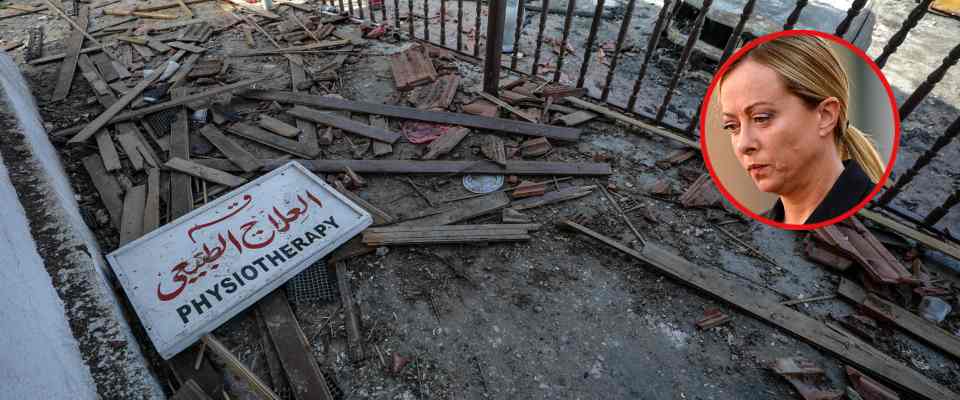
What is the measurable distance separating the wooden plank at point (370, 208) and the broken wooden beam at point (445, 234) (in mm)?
161

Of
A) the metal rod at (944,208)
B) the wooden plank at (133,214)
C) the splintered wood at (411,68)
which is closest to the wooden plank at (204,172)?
A: the wooden plank at (133,214)

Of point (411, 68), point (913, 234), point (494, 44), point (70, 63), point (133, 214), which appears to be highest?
point (494, 44)

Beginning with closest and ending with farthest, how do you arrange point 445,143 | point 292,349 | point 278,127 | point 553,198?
point 292,349 → point 553,198 → point 445,143 → point 278,127

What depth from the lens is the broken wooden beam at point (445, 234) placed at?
3180 millimetres

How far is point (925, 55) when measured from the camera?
839 centimetres

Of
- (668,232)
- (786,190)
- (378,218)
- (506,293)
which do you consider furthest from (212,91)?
(786,190)

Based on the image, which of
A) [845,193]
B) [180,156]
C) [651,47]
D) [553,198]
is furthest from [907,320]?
[180,156]

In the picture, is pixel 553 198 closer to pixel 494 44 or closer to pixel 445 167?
pixel 445 167

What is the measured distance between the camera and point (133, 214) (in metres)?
3.43

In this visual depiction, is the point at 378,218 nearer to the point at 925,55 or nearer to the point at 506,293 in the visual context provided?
the point at 506,293

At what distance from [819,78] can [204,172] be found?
14.8 ft

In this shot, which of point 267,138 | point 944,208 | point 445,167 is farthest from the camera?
point 267,138

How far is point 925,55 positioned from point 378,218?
11585mm

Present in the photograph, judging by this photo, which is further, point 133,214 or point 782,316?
point 133,214
